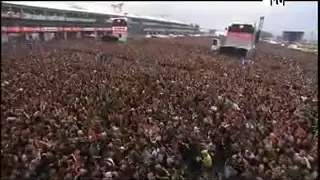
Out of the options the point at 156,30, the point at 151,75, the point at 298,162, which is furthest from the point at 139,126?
the point at 156,30

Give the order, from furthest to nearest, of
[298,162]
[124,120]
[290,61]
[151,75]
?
1. [290,61]
2. [151,75]
3. [124,120]
4. [298,162]

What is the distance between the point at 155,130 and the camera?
4.86 metres

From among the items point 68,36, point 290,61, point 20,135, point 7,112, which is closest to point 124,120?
A: point 20,135

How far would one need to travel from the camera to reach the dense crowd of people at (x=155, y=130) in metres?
4.52

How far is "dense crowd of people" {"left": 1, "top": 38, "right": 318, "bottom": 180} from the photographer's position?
4516 mm

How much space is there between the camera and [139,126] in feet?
16.2

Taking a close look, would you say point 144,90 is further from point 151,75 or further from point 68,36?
point 68,36

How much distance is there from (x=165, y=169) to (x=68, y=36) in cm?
1628

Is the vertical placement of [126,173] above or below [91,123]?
below

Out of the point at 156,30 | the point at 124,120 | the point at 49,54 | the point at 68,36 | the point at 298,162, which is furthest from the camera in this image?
the point at 156,30

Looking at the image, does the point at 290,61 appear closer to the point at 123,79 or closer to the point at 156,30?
the point at 123,79

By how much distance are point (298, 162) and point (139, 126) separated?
1871 millimetres

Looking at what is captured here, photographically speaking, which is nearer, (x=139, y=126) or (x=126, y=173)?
(x=126, y=173)

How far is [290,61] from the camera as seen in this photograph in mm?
11258
